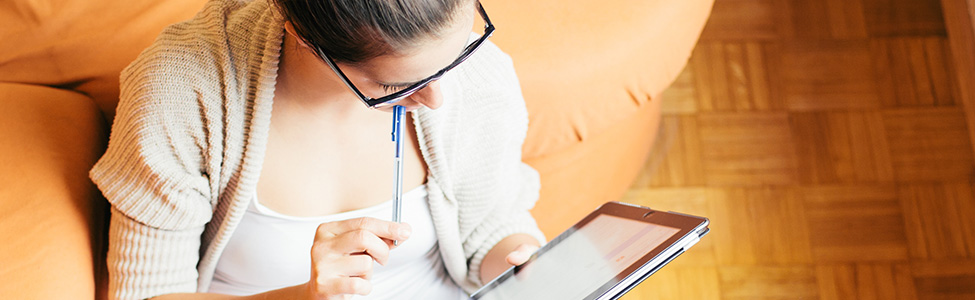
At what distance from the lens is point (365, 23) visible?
1.95 ft

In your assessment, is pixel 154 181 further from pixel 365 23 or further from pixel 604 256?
pixel 604 256

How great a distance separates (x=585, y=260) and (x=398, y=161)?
23 cm

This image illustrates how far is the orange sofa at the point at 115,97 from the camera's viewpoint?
0.83 metres

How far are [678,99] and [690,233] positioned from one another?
1021 millimetres

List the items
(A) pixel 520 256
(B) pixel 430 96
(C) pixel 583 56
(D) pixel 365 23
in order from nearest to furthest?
(D) pixel 365 23 → (B) pixel 430 96 → (A) pixel 520 256 → (C) pixel 583 56

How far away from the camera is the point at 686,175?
5.17ft

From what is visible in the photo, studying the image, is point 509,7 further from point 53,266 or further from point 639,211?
point 53,266

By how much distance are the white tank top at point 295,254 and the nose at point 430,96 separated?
19 cm

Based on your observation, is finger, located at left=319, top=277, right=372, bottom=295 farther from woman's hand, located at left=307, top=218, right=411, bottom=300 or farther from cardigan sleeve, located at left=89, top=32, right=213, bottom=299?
cardigan sleeve, located at left=89, top=32, right=213, bottom=299

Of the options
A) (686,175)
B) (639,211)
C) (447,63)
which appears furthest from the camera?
(686,175)

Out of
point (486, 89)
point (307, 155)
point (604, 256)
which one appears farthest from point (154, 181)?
point (604, 256)

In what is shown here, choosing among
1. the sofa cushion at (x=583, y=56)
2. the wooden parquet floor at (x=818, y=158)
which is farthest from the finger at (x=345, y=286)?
the wooden parquet floor at (x=818, y=158)

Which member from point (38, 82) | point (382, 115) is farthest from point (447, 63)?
point (38, 82)

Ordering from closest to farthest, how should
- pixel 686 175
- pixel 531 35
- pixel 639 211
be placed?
pixel 639 211 < pixel 531 35 < pixel 686 175
